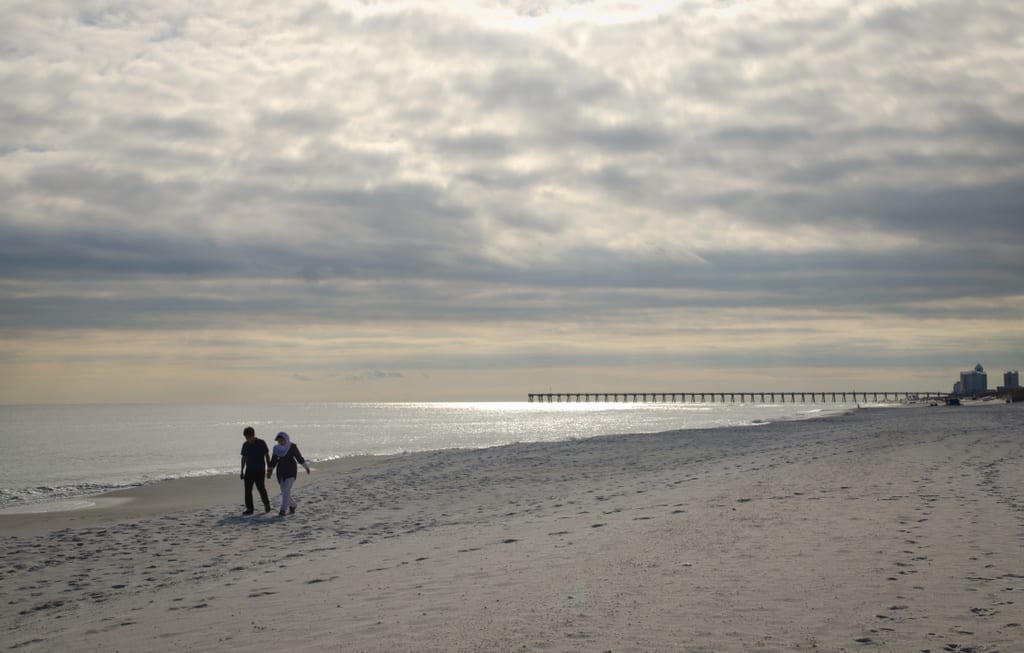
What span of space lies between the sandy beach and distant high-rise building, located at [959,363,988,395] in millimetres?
157643

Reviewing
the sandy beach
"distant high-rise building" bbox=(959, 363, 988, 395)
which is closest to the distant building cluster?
"distant high-rise building" bbox=(959, 363, 988, 395)

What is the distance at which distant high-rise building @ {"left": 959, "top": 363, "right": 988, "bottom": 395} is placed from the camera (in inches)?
6206

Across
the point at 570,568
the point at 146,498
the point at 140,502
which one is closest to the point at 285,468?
the point at 140,502

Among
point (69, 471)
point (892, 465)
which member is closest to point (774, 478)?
point (892, 465)

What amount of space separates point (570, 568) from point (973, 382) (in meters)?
176

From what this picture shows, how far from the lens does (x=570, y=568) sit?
1011 centimetres

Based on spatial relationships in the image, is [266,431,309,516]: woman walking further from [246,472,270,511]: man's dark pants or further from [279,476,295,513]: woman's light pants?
[246,472,270,511]: man's dark pants

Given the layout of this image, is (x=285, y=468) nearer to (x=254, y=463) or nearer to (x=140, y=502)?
(x=254, y=463)

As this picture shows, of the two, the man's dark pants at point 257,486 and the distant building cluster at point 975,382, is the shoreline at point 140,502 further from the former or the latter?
the distant building cluster at point 975,382

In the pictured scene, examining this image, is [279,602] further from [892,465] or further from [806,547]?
[892,465]

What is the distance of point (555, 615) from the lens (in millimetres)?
7957

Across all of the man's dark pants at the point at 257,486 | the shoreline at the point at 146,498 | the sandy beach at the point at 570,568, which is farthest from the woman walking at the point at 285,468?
the shoreline at the point at 146,498

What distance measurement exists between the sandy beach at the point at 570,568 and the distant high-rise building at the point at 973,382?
157643mm

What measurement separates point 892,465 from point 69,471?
36.2 metres
